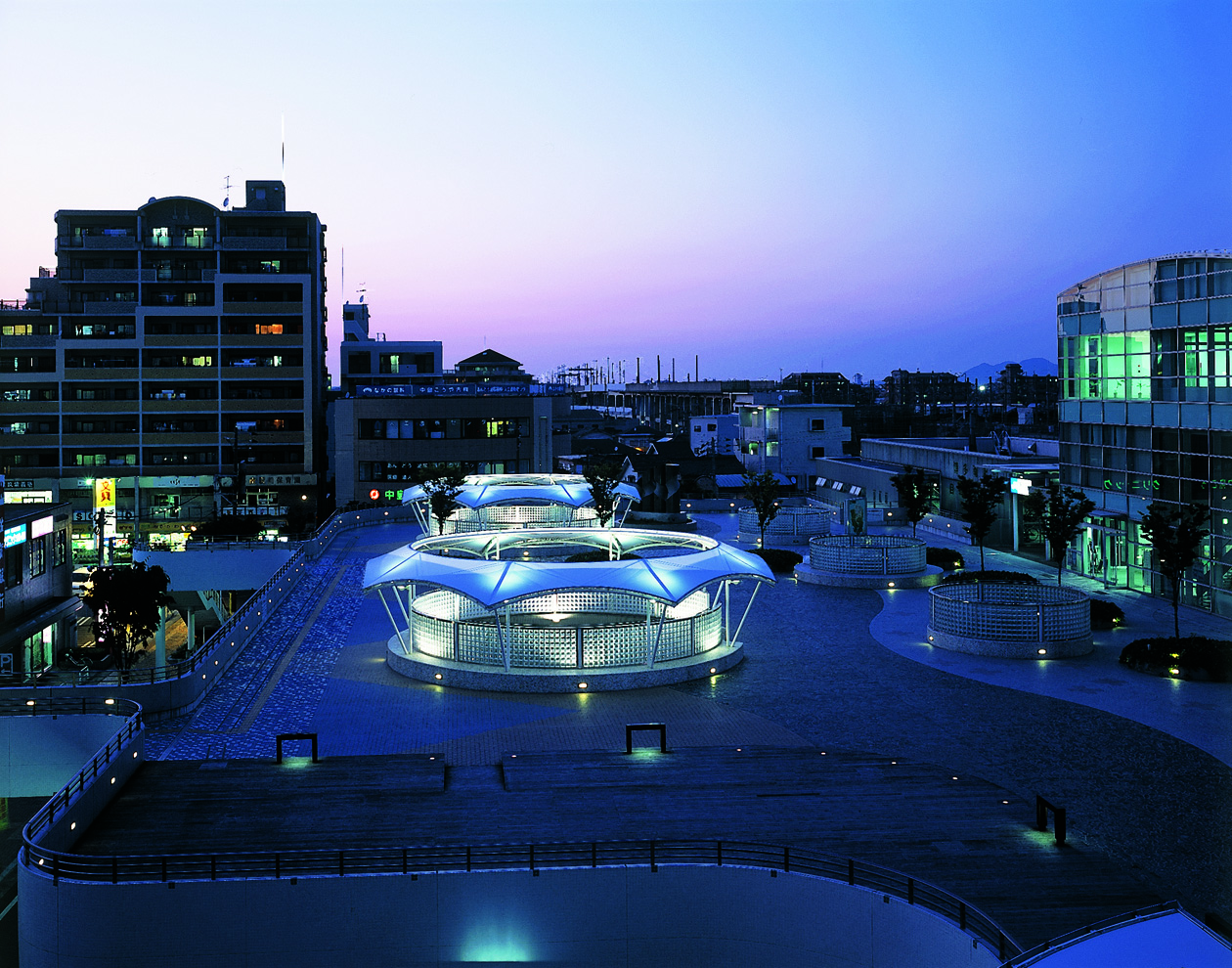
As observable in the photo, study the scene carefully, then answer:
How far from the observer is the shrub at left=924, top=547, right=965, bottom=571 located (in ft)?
149

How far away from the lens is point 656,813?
18109mm

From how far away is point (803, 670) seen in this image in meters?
28.3

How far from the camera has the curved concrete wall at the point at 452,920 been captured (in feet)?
50.7

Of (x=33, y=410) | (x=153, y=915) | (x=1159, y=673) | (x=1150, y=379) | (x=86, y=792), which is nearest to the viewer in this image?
(x=153, y=915)

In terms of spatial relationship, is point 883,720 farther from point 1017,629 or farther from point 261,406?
point 261,406

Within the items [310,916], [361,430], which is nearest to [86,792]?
[310,916]

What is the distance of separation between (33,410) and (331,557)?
153 feet

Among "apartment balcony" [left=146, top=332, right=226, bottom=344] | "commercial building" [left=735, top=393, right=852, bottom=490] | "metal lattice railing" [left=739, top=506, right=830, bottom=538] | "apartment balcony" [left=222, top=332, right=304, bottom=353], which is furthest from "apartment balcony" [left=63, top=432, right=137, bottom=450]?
"metal lattice railing" [left=739, top=506, right=830, bottom=538]

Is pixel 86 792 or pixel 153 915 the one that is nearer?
pixel 153 915

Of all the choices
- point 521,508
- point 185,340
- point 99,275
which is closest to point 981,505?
point 521,508

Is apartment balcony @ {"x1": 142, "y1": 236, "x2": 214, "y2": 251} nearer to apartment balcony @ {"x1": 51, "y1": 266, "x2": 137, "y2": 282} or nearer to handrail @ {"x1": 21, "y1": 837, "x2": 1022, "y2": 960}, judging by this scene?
apartment balcony @ {"x1": 51, "y1": 266, "x2": 137, "y2": 282}

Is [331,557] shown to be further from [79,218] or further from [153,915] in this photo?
[79,218]

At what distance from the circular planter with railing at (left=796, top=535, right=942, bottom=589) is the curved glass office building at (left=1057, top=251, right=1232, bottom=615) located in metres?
6.48

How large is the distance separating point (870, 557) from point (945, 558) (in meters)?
5.27
